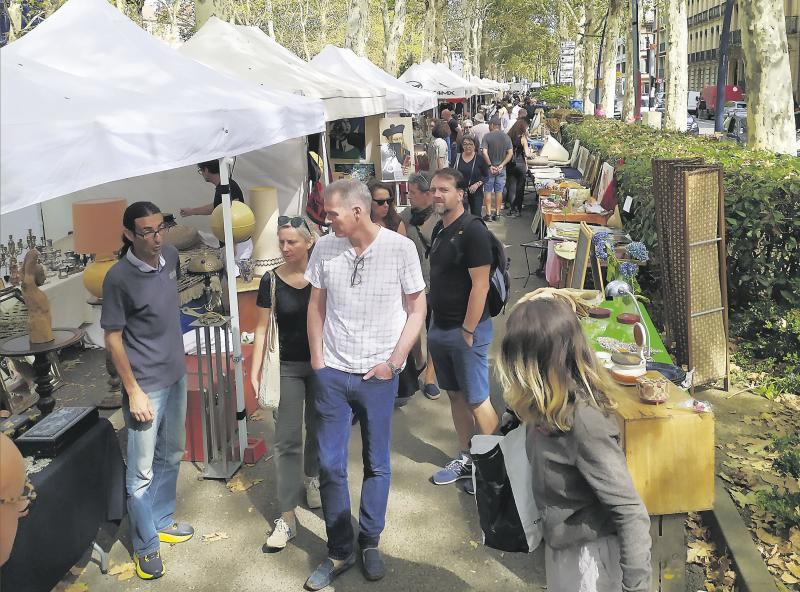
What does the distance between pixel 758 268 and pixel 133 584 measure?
5.71m

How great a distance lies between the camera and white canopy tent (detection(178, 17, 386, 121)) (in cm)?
801

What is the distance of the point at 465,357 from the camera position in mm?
4570

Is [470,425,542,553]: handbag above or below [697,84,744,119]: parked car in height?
below

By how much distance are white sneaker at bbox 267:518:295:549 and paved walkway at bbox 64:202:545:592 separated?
2.1 inches

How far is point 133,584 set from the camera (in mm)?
3965

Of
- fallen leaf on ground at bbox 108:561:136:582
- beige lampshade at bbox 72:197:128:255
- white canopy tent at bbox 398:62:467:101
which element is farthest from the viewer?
white canopy tent at bbox 398:62:467:101

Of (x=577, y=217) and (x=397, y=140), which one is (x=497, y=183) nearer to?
(x=397, y=140)

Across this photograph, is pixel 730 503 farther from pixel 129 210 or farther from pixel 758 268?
pixel 129 210

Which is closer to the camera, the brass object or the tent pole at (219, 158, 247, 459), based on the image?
the tent pole at (219, 158, 247, 459)

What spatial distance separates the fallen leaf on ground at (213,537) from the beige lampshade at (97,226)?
2696mm

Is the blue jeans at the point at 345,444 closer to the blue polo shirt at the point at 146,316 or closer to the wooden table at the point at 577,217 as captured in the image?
the blue polo shirt at the point at 146,316

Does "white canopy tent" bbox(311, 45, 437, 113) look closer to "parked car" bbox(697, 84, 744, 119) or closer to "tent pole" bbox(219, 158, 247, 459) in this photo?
"tent pole" bbox(219, 158, 247, 459)

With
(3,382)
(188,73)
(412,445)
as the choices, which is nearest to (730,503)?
(412,445)

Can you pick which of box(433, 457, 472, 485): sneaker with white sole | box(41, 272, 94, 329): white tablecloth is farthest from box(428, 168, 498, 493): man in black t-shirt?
box(41, 272, 94, 329): white tablecloth
